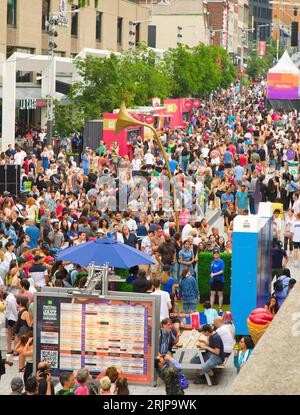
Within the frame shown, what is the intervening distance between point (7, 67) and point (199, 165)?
11.7m

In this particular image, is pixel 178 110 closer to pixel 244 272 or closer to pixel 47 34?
pixel 47 34

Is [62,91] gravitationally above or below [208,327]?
above

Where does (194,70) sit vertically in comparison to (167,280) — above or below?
above

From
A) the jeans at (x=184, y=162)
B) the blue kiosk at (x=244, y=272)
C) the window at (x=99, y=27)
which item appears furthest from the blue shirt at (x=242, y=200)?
the window at (x=99, y=27)

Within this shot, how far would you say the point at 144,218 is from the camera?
87.6 ft

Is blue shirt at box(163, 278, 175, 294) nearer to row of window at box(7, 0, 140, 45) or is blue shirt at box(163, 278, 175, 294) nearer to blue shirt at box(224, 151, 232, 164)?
blue shirt at box(224, 151, 232, 164)

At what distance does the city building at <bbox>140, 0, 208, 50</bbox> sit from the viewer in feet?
440

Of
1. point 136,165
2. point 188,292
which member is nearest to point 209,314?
point 188,292

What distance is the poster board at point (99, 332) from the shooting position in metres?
16.1

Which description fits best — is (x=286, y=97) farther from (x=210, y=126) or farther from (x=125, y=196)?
(x=125, y=196)

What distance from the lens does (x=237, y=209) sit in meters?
30.9

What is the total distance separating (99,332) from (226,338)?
1.70m

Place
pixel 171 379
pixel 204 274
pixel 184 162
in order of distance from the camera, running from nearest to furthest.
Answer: pixel 171 379 < pixel 204 274 < pixel 184 162

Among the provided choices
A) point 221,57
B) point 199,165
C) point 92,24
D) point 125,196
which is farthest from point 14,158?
point 221,57
